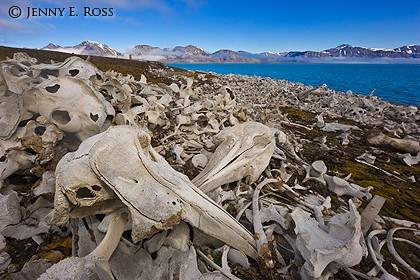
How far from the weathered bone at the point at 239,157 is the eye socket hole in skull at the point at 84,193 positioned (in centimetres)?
98

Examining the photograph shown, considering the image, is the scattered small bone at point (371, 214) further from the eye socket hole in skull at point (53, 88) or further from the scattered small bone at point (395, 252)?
the eye socket hole in skull at point (53, 88)

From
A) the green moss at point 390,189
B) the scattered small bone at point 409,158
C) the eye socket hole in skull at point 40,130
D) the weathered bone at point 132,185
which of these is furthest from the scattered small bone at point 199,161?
the scattered small bone at point 409,158

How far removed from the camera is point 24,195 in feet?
7.32

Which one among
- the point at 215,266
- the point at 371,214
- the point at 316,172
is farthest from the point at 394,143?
the point at 215,266

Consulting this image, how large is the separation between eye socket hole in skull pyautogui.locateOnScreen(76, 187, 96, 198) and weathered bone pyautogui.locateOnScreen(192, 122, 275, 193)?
0.98m

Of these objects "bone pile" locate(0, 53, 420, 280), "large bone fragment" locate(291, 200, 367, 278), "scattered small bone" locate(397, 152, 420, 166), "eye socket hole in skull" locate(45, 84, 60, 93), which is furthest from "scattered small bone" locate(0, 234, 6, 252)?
"scattered small bone" locate(397, 152, 420, 166)

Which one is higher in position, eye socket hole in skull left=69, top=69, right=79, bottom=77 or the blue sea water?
eye socket hole in skull left=69, top=69, right=79, bottom=77

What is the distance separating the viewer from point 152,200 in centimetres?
150

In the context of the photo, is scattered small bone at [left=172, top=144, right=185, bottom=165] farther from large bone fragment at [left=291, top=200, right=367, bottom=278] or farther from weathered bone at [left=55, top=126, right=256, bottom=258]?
large bone fragment at [left=291, top=200, right=367, bottom=278]

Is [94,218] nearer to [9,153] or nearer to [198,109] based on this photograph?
[9,153]

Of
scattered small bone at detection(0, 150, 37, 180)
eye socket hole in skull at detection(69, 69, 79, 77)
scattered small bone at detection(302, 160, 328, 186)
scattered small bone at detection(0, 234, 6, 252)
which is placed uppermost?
eye socket hole in skull at detection(69, 69, 79, 77)

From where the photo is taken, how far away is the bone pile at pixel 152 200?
1512mm

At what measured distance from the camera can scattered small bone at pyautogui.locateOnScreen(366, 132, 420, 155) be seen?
4.85 meters

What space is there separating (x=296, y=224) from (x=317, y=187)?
1345 mm
